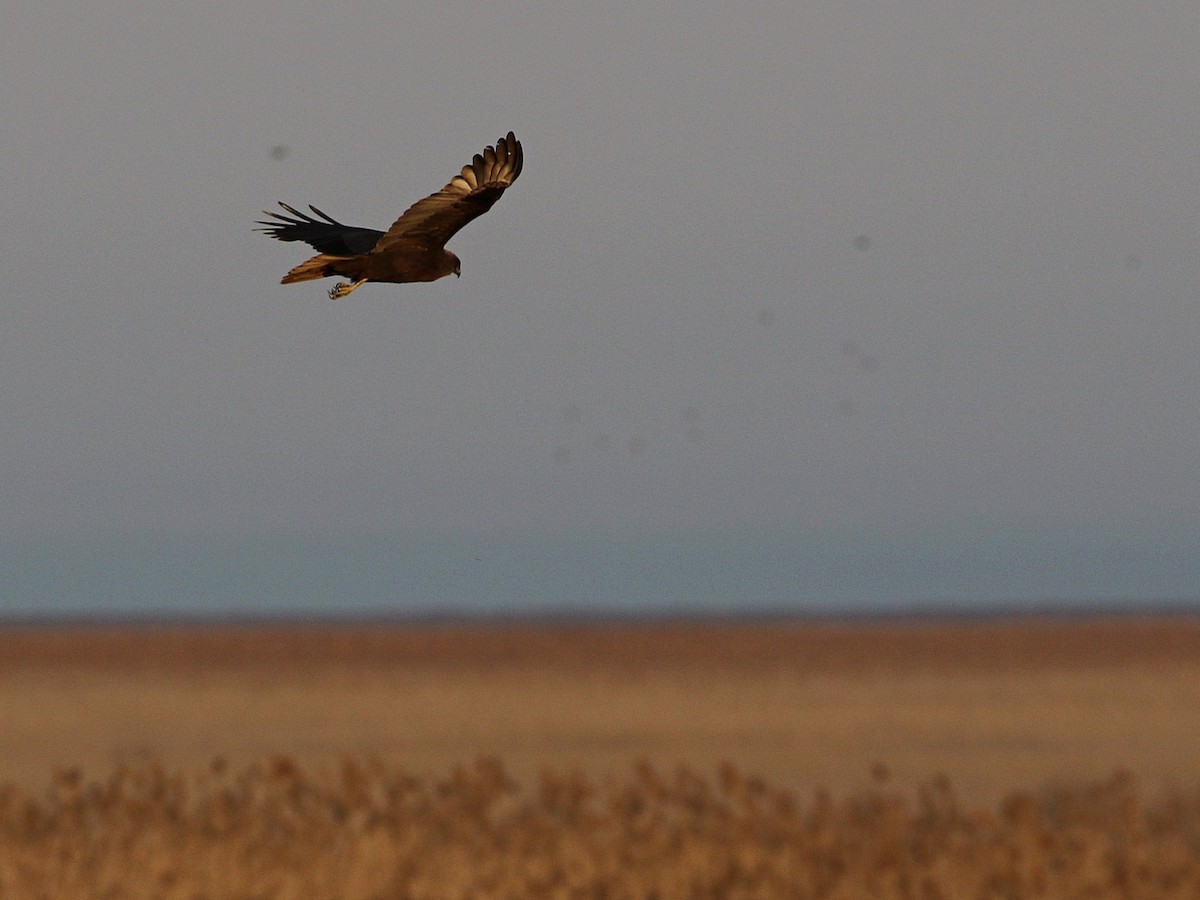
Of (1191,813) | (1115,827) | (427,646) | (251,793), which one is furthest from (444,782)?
(427,646)

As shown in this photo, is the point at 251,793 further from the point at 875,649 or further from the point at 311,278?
the point at 875,649

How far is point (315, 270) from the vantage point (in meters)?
5.82

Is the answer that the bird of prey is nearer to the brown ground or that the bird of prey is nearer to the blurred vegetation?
the blurred vegetation

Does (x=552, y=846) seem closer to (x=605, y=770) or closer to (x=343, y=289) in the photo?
(x=343, y=289)

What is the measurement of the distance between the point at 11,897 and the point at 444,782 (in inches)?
167

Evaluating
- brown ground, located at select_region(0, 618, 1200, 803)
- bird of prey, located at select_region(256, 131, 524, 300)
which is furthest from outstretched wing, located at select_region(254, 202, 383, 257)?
brown ground, located at select_region(0, 618, 1200, 803)

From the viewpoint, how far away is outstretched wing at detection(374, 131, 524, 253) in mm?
5746

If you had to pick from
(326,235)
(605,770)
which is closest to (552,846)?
(326,235)

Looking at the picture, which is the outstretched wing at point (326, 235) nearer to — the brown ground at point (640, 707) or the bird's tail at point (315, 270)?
the bird's tail at point (315, 270)

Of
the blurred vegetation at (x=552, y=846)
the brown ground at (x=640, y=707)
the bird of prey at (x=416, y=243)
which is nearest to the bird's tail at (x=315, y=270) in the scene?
the bird of prey at (x=416, y=243)

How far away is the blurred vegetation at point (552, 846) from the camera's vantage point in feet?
54.3

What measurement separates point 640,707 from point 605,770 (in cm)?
1590

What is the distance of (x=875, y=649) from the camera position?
85.3 meters

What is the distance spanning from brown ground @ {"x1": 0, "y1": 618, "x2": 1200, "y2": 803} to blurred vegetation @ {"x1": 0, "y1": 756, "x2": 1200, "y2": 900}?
213 cm
